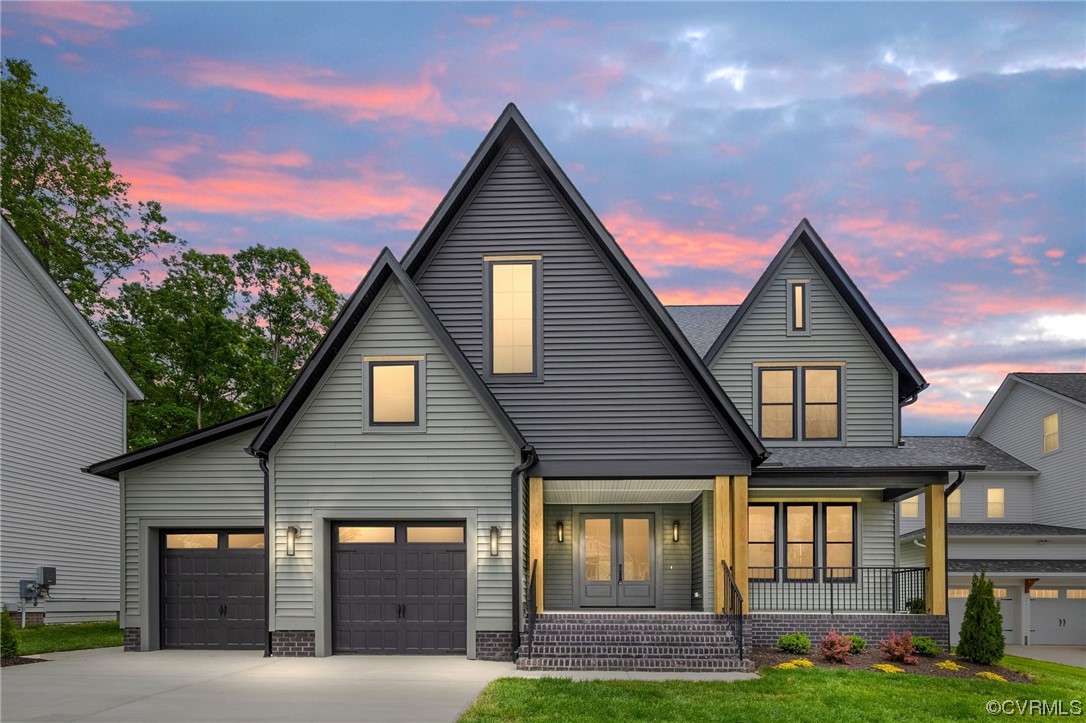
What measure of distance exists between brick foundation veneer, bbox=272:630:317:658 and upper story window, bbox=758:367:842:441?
11.4 metres

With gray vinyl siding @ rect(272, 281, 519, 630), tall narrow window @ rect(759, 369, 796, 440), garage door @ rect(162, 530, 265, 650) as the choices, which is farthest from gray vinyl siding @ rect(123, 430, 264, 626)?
tall narrow window @ rect(759, 369, 796, 440)

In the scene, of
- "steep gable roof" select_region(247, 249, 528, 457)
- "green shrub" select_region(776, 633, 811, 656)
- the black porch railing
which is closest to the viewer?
"steep gable roof" select_region(247, 249, 528, 457)

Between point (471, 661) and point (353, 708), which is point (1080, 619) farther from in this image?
point (353, 708)

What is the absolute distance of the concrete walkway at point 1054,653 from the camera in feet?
80.9

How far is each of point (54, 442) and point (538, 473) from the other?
1678 cm

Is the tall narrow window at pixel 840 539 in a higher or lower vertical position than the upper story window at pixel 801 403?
lower

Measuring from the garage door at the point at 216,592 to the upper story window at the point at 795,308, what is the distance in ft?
43.6

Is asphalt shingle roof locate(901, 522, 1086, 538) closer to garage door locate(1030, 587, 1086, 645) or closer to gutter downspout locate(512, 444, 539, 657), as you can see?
garage door locate(1030, 587, 1086, 645)

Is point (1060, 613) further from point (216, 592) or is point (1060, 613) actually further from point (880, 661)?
point (216, 592)

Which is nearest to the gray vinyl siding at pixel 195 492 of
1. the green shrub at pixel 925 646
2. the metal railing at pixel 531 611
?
the metal railing at pixel 531 611

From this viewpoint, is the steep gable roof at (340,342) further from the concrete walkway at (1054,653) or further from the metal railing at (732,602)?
the concrete walkway at (1054,653)

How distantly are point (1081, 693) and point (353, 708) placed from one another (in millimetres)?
11791

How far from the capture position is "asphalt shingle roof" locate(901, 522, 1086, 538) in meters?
29.8

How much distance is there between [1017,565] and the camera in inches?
1162
